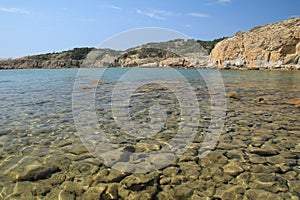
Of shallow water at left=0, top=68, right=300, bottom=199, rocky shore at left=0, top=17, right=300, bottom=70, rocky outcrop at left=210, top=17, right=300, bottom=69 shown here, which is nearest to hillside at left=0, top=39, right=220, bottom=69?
rocky shore at left=0, top=17, right=300, bottom=70

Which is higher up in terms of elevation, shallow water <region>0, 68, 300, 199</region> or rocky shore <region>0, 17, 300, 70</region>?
rocky shore <region>0, 17, 300, 70</region>

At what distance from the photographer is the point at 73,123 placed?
6.84 m

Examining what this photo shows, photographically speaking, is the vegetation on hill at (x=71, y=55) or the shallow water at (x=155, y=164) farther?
the vegetation on hill at (x=71, y=55)

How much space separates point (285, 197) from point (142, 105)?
279 inches

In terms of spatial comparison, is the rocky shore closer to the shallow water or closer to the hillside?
the hillside

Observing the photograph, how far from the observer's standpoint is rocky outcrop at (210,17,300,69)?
4728 cm

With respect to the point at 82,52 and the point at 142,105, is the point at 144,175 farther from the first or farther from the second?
the point at 82,52

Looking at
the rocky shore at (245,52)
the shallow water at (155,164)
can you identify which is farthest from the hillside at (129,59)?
the shallow water at (155,164)

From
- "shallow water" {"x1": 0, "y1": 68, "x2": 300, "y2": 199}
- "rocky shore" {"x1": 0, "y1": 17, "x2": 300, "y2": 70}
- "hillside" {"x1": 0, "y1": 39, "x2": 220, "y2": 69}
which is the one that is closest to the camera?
"shallow water" {"x1": 0, "y1": 68, "x2": 300, "y2": 199}

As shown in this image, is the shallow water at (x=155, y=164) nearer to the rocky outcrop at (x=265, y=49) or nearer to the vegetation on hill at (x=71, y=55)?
the rocky outcrop at (x=265, y=49)

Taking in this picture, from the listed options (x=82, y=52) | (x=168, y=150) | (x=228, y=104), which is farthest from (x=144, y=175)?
(x=82, y=52)

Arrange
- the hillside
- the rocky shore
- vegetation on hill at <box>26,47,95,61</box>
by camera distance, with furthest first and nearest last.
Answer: vegetation on hill at <box>26,47,95,61</box> < the hillside < the rocky shore

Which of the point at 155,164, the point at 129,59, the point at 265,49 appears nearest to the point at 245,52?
the point at 265,49

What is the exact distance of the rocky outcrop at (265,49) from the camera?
47281 millimetres
